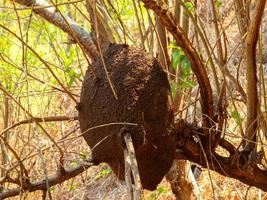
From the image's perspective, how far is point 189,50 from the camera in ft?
5.92

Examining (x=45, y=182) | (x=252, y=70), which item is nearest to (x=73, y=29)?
(x=45, y=182)

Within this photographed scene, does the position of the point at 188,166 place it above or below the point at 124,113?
below

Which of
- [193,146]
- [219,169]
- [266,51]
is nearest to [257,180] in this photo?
[219,169]

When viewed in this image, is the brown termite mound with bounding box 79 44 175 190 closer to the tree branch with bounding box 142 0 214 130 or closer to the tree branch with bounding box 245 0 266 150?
the tree branch with bounding box 142 0 214 130

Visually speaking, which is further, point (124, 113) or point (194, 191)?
point (194, 191)

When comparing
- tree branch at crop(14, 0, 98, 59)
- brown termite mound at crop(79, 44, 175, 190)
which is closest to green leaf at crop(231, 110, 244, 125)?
brown termite mound at crop(79, 44, 175, 190)

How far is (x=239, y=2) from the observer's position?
2.11 meters

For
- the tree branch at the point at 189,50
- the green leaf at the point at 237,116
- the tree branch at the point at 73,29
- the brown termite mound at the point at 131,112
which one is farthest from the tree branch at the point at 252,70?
the tree branch at the point at 73,29

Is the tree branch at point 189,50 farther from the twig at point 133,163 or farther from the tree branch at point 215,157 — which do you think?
the twig at point 133,163

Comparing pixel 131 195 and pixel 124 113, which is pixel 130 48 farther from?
pixel 131 195

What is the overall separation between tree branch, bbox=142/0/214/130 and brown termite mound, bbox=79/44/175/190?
13 cm

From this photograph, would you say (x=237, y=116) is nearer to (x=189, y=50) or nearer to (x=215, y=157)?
(x=215, y=157)

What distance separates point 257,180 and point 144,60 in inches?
33.1

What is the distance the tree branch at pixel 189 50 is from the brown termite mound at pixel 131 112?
0.13 m
